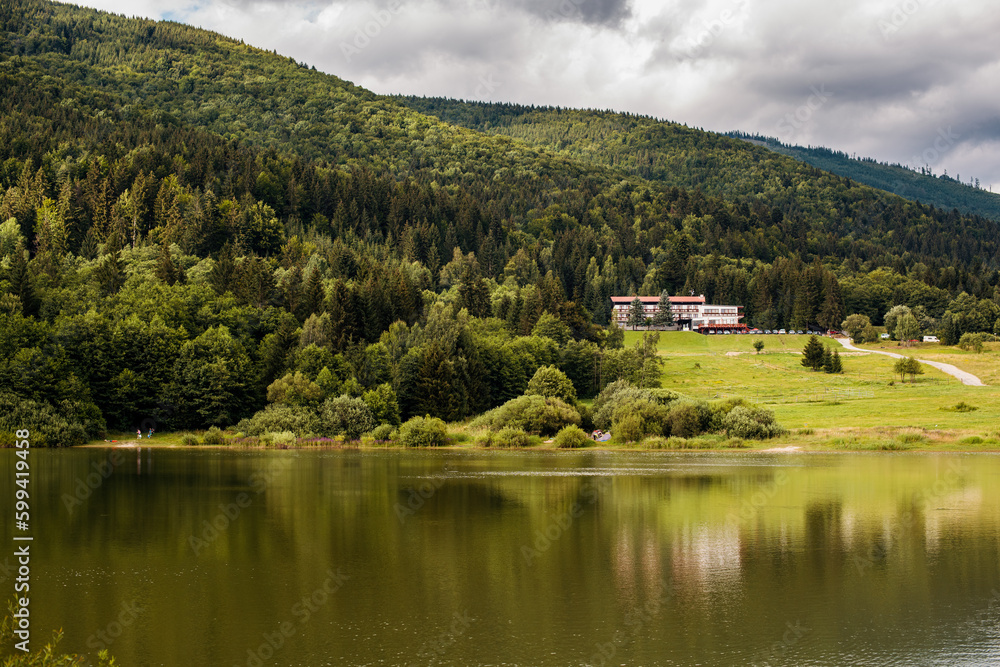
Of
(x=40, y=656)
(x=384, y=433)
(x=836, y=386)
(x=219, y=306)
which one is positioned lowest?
(x=384, y=433)

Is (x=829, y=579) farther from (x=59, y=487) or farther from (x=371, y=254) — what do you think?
(x=371, y=254)

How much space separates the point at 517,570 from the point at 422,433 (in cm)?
6422

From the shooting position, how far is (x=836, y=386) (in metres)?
126

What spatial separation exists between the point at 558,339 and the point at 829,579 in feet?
365

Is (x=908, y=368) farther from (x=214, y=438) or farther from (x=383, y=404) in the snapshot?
(x=214, y=438)

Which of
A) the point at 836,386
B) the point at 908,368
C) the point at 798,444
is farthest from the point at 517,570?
the point at 908,368

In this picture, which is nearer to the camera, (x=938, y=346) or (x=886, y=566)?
(x=886, y=566)

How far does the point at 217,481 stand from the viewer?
2402 inches

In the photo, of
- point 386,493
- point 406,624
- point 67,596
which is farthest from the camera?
point 386,493

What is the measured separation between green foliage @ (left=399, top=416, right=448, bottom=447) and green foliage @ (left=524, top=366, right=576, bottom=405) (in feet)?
45.3

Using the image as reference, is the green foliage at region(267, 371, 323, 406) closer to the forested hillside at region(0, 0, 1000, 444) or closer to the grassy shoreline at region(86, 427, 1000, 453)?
the forested hillside at region(0, 0, 1000, 444)

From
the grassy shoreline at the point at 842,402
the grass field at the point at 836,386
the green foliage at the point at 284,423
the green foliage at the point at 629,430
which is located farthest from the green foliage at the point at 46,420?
the grass field at the point at 836,386

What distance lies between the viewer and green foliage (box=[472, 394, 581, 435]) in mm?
99875

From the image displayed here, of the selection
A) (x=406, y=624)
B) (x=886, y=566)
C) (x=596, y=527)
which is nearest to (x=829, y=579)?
(x=886, y=566)
